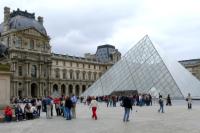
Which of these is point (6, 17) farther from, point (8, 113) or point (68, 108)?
point (8, 113)

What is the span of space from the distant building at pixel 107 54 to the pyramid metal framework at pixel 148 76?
4678 centimetres

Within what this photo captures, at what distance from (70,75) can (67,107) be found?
59860mm

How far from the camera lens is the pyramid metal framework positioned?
31.3 meters

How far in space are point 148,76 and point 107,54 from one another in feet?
179

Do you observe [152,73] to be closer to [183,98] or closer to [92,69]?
[183,98]

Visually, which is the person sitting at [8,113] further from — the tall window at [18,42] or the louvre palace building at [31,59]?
the tall window at [18,42]

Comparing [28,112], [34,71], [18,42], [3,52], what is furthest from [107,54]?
[3,52]

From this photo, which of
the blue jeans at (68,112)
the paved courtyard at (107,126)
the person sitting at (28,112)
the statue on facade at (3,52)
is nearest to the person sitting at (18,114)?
the person sitting at (28,112)

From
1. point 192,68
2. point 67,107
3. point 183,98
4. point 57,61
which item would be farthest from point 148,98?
point 192,68

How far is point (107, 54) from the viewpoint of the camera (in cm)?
8756

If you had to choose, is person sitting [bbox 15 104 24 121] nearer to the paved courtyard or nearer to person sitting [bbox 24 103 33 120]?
person sitting [bbox 24 103 33 120]

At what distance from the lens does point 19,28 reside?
61.2 m

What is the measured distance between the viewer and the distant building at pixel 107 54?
8525cm

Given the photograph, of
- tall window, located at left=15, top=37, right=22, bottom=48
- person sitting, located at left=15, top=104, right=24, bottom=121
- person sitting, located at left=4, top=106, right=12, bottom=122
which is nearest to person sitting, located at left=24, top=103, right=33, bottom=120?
person sitting, located at left=15, top=104, right=24, bottom=121
